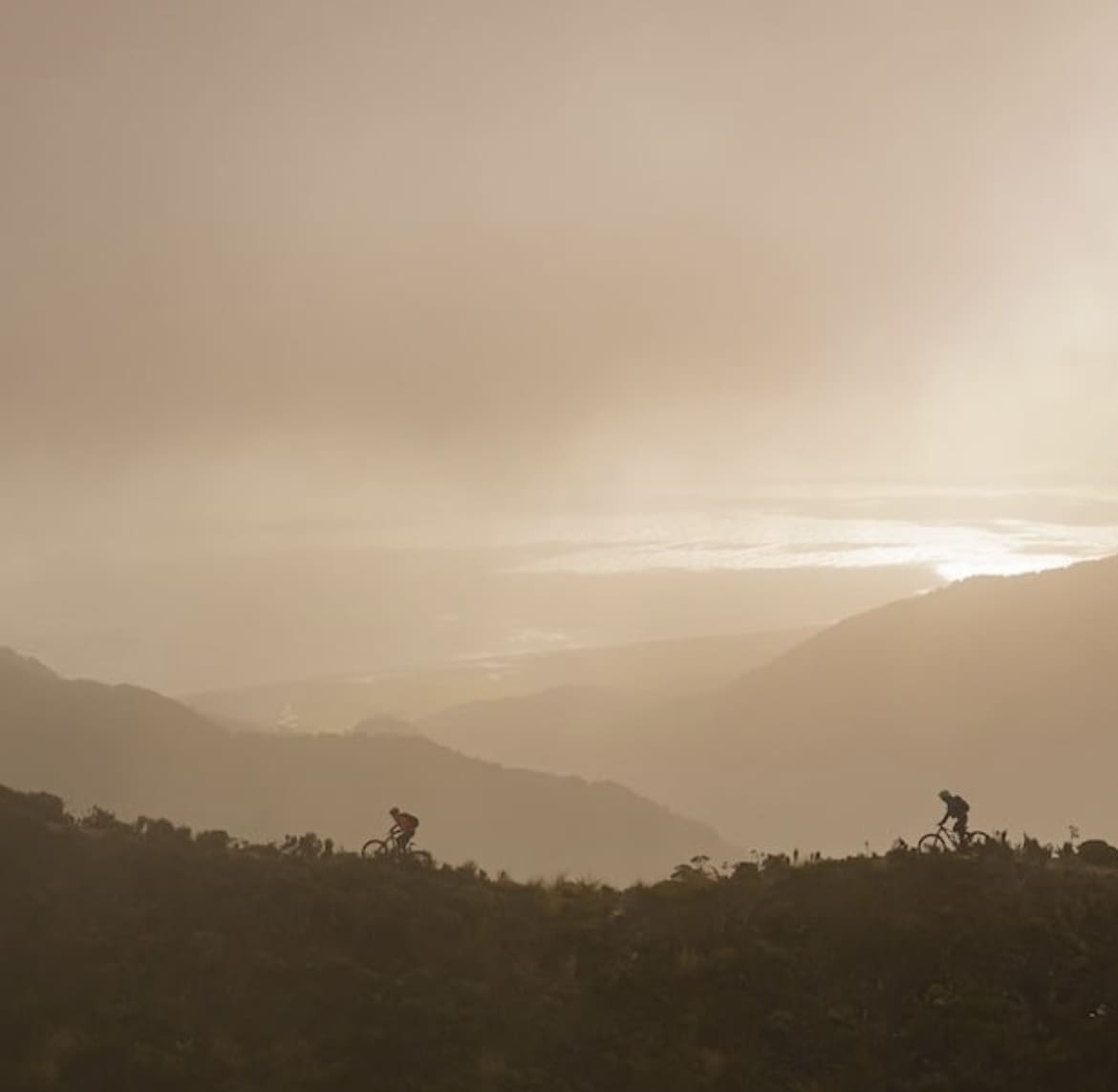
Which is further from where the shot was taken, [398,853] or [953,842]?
[398,853]

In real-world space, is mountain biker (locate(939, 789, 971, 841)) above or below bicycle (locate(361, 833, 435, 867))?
above

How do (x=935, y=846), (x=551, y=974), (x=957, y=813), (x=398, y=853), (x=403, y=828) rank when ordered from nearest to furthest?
(x=551, y=974), (x=935, y=846), (x=957, y=813), (x=398, y=853), (x=403, y=828)

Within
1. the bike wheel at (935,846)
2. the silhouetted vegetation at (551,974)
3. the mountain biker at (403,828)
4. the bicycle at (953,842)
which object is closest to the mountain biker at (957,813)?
the bicycle at (953,842)

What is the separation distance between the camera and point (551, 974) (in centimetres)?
1700

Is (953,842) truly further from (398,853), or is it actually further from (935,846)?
(398,853)

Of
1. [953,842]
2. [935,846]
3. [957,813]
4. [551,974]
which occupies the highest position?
[957,813]

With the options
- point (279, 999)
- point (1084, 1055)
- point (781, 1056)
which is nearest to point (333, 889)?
point (279, 999)

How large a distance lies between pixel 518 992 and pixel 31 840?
1100 cm


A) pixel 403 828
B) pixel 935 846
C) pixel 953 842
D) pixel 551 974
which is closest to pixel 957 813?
pixel 953 842

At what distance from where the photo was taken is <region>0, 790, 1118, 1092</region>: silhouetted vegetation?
47.5 ft

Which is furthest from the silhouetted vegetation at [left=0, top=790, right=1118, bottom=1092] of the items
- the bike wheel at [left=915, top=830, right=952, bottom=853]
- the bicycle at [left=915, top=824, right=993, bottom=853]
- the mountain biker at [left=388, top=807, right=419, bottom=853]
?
the mountain biker at [left=388, top=807, right=419, bottom=853]

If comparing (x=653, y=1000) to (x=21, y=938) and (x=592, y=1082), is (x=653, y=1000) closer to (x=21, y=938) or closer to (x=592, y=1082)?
(x=592, y=1082)

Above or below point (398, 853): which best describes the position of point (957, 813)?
above

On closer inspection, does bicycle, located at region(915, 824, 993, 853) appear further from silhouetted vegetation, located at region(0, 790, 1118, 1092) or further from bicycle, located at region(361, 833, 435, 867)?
bicycle, located at region(361, 833, 435, 867)
